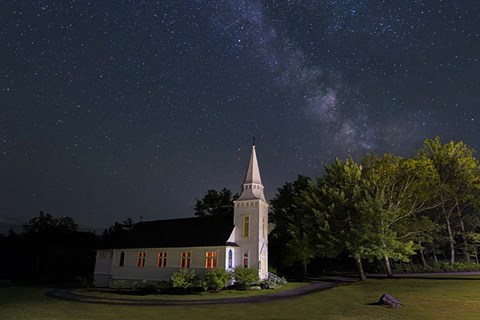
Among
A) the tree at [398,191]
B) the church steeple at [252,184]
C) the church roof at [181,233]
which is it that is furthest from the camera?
the church steeple at [252,184]

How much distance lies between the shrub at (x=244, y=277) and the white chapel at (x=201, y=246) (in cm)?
218

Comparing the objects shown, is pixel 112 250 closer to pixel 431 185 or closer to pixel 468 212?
pixel 431 185

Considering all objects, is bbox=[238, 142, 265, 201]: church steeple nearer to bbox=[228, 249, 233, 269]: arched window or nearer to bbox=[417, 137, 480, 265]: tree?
bbox=[228, 249, 233, 269]: arched window

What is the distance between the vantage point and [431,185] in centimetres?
3378

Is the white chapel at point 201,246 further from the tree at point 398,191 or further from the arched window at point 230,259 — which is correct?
the tree at point 398,191

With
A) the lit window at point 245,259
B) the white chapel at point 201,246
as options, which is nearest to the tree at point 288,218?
the white chapel at point 201,246

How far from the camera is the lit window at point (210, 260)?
3067 cm

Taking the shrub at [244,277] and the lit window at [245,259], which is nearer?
the shrub at [244,277]

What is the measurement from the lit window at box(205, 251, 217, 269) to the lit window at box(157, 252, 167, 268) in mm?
4741

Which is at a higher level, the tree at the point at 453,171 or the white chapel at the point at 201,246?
the tree at the point at 453,171

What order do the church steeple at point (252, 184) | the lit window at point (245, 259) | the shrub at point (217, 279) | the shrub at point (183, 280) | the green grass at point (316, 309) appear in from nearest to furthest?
the green grass at point (316, 309), the shrub at point (217, 279), the shrub at point (183, 280), the lit window at point (245, 259), the church steeple at point (252, 184)

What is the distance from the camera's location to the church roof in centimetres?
3216

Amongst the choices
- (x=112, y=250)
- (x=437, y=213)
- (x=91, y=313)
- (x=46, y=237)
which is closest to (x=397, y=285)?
(x=437, y=213)

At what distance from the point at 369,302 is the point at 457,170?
21.6m
